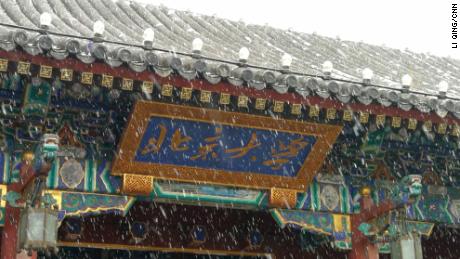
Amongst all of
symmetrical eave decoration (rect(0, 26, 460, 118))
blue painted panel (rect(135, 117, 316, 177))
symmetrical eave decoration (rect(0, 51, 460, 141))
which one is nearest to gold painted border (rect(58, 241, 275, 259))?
blue painted panel (rect(135, 117, 316, 177))

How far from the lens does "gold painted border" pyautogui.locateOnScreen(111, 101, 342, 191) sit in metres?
7.53

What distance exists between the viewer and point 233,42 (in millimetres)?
10289

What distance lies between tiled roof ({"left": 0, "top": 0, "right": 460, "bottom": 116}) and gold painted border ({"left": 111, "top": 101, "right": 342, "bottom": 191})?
530 mm

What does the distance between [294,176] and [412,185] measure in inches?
48.2

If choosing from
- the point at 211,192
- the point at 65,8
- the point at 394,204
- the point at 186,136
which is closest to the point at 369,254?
the point at 394,204

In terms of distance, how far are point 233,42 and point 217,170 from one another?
8.75 ft

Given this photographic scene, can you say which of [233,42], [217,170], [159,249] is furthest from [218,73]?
[233,42]

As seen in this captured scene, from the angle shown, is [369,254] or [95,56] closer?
[95,56]

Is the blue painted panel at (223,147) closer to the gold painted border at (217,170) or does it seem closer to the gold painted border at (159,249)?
the gold painted border at (217,170)

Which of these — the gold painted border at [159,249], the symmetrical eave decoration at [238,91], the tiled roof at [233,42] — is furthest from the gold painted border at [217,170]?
the gold painted border at [159,249]

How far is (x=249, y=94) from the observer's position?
23.9ft

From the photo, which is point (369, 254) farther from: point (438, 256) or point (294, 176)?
point (438, 256)

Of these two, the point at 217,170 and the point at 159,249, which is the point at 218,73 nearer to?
the point at 217,170

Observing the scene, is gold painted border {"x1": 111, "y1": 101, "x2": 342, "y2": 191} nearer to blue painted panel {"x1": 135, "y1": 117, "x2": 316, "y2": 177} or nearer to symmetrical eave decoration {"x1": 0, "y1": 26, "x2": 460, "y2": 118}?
blue painted panel {"x1": 135, "y1": 117, "x2": 316, "y2": 177}
